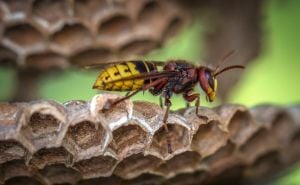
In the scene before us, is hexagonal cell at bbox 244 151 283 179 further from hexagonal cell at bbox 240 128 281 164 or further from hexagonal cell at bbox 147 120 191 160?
hexagonal cell at bbox 147 120 191 160

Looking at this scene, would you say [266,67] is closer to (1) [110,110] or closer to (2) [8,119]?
(1) [110,110]

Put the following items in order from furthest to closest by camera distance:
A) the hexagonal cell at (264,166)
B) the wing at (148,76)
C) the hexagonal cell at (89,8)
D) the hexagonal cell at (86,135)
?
1. the hexagonal cell at (89,8)
2. the hexagonal cell at (264,166)
3. the wing at (148,76)
4. the hexagonal cell at (86,135)

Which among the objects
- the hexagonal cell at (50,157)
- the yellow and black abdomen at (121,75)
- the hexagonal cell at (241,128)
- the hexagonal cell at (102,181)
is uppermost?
the yellow and black abdomen at (121,75)

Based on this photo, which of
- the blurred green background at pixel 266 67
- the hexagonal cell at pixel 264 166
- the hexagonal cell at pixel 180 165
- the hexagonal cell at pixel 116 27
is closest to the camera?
the hexagonal cell at pixel 180 165

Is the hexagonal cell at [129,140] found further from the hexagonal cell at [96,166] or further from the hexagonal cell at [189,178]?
the hexagonal cell at [189,178]

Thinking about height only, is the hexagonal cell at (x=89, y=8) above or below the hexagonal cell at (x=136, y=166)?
above

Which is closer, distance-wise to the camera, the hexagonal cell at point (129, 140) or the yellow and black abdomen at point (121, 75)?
the hexagonal cell at point (129, 140)

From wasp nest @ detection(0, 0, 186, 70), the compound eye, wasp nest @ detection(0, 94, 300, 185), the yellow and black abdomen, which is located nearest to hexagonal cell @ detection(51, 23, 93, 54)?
wasp nest @ detection(0, 0, 186, 70)

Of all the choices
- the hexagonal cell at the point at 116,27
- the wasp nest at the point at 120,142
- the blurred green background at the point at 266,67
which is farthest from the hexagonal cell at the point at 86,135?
the blurred green background at the point at 266,67

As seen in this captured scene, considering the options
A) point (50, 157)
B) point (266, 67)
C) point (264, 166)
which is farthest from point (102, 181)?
point (266, 67)
